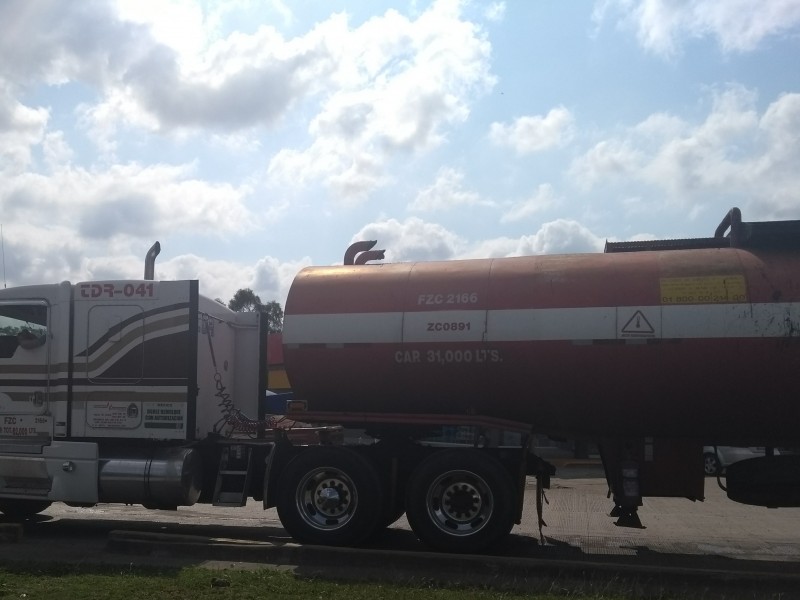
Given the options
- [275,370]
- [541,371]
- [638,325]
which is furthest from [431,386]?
[275,370]

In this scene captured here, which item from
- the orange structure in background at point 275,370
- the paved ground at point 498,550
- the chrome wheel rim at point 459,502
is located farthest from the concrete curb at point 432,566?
the orange structure in background at point 275,370

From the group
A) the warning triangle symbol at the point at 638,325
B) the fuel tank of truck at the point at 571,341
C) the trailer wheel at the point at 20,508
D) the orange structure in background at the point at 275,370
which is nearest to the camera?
the fuel tank of truck at the point at 571,341

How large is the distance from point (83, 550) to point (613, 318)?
259 inches

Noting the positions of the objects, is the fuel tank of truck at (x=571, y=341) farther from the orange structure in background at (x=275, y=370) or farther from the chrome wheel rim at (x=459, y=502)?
the orange structure in background at (x=275, y=370)

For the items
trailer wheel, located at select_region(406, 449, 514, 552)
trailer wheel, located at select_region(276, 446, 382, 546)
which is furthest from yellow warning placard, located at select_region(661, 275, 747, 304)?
trailer wheel, located at select_region(276, 446, 382, 546)

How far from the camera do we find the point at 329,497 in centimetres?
1050

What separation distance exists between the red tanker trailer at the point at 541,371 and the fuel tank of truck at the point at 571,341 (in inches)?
0.7

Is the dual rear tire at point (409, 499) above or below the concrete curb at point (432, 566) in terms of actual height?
above

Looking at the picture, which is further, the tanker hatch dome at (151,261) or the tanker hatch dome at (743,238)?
the tanker hatch dome at (151,261)

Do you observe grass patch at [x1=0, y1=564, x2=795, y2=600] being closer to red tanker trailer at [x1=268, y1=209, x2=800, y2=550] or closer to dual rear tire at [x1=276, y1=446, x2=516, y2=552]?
dual rear tire at [x1=276, y1=446, x2=516, y2=552]

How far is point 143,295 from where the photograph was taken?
37.5ft

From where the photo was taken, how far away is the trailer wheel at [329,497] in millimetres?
10266

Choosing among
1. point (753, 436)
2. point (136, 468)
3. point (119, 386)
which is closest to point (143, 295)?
point (119, 386)

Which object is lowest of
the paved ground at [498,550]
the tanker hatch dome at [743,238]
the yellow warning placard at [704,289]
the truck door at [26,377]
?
the paved ground at [498,550]
